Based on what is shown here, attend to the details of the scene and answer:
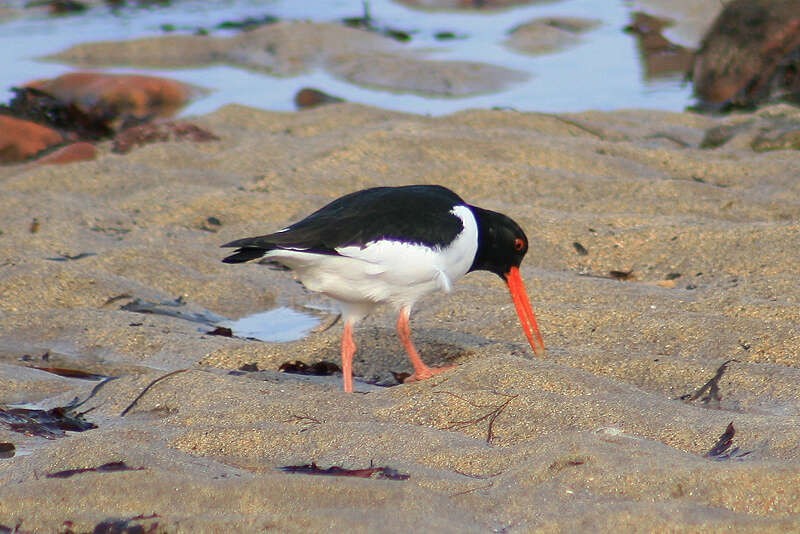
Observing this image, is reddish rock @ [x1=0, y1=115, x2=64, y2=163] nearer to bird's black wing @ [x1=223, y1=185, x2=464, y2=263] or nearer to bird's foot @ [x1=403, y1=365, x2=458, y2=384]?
bird's black wing @ [x1=223, y1=185, x2=464, y2=263]

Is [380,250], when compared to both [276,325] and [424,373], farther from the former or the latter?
[276,325]

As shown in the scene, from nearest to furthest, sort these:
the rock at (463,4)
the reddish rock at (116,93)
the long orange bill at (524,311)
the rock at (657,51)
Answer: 1. the long orange bill at (524,311)
2. the reddish rock at (116,93)
3. the rock at (657,51)
4. the rock at (463,4)

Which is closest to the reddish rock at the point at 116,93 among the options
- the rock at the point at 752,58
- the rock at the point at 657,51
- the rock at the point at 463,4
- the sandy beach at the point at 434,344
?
the sandy beach at the point at 434,344

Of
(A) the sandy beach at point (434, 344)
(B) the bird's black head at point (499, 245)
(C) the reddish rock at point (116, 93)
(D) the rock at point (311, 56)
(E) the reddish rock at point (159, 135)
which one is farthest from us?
(D) the rock at point (311, 56)

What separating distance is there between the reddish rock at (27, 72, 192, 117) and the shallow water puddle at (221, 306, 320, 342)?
5189 mm

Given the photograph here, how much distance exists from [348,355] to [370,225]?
1.86 ft

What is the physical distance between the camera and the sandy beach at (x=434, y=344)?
→ 2938 millimetres

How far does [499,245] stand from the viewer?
5.00m

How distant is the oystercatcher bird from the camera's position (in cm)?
432

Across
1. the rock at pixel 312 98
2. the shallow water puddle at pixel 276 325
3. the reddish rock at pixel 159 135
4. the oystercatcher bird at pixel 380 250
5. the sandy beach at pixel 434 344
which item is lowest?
the rock at pixel 312 98

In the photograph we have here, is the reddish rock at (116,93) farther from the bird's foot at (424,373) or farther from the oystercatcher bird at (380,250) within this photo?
the bird's foot at (424,373)

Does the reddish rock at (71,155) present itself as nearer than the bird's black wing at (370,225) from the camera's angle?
No

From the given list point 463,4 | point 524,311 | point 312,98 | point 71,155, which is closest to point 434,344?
point 524,311

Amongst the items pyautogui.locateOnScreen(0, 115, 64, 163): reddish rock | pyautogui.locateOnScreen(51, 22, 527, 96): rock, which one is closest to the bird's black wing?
pyautogui.locateOnScreen(0, 115, 64, 163): reddish rock
